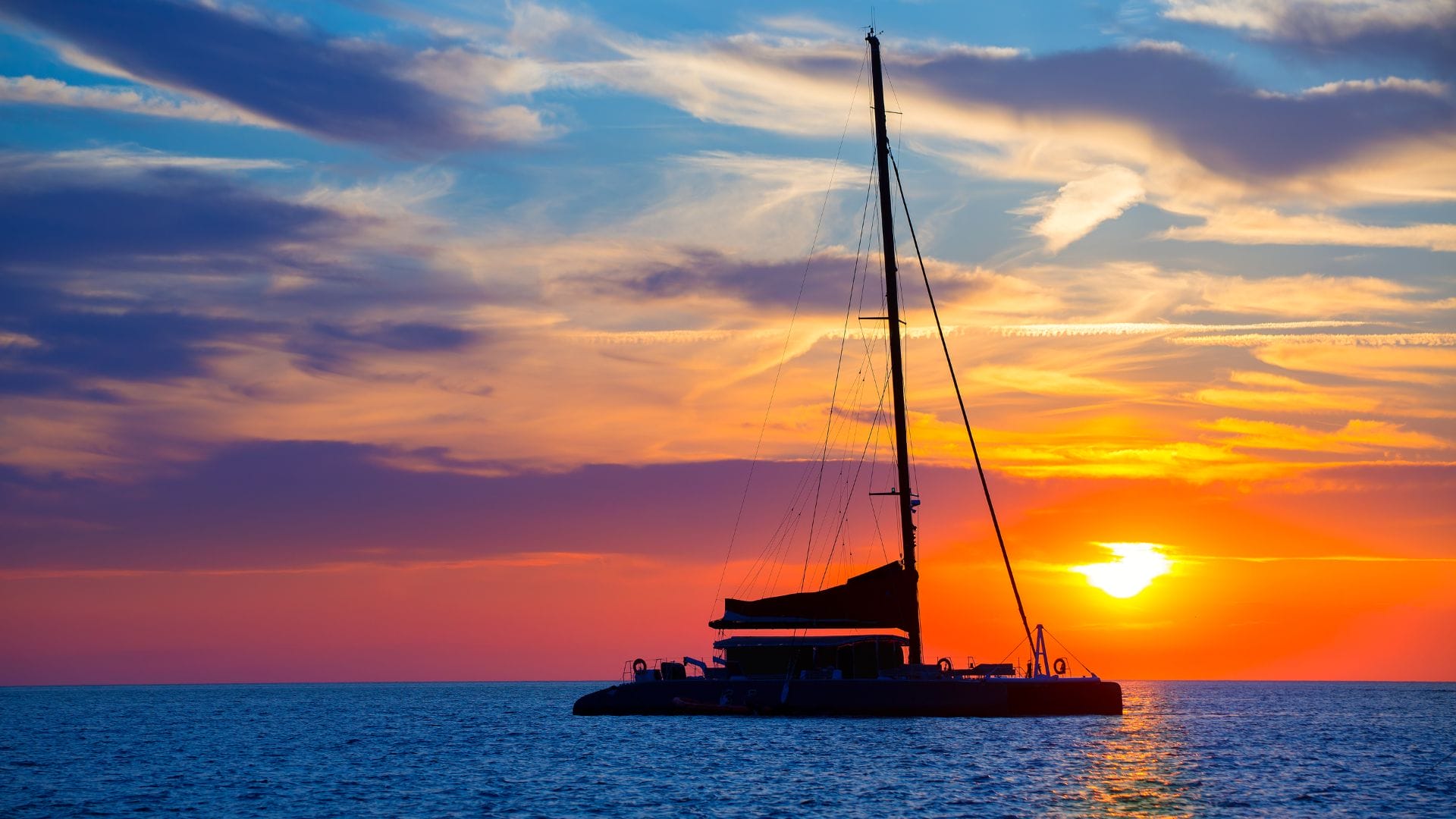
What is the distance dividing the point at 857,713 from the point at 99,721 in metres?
100.0

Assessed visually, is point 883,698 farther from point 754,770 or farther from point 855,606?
point 754,770

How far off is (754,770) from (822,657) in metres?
12.5

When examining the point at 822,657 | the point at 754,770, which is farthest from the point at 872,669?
the point at 754,770

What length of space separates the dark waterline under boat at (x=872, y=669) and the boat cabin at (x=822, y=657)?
0.05 meters

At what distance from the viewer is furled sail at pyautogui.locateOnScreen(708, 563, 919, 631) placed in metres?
65.9

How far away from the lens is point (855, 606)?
6656 cm

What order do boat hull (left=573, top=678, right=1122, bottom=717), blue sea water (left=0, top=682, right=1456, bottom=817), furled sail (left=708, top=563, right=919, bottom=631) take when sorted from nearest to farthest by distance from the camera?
blue sea water (left=0, top=682, right=1456, bottom=817) → boat hull (left=573, top=678, right=1122, bottom=717) → furled sail (left=708, top=563, right=919, bottom=631)

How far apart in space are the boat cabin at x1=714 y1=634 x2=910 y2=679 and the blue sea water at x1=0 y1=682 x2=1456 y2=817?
333 cm

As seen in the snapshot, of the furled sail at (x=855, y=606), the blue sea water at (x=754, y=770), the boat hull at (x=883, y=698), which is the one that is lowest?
the blue sea water at (x=754, y=770)

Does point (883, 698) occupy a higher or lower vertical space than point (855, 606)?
lower

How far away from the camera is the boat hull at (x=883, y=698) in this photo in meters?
61.6

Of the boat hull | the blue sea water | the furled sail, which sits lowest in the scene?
the blue sea water

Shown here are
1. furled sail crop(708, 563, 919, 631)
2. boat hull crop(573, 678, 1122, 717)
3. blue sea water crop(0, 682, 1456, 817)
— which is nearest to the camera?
blue sea water crop(0, 682, 1456, 817)

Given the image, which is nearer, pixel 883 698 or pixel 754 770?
pixel 754 770
